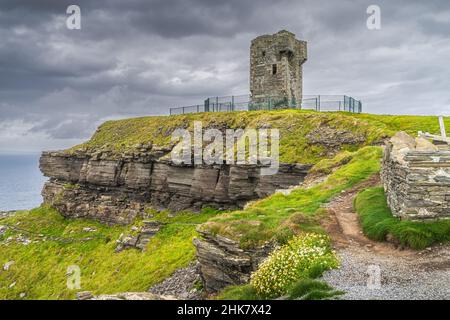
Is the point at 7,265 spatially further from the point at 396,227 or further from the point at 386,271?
the point at 386,271

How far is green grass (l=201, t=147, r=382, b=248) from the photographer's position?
16484 mm

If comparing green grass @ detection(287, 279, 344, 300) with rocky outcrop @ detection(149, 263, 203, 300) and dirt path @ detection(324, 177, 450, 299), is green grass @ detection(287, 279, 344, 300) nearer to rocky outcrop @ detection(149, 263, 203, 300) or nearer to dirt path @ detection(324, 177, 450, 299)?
dirt path @ detection(324, 177, 450, 299)

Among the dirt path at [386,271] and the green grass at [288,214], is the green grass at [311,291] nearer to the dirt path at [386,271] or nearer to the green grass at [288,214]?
the dirt path at [386,271]

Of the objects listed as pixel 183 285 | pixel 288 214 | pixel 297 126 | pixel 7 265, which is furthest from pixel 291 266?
pixel 7 265

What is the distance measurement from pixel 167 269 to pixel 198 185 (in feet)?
56.4

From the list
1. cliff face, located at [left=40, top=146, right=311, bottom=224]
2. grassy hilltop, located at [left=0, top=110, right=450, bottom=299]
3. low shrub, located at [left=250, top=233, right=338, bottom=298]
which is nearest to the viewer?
low shrub, located at [left=250, top=233, right=338, bottom=298]

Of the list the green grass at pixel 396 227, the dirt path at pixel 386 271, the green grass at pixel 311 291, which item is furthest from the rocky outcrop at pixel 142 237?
the green grass at pixel 311 291

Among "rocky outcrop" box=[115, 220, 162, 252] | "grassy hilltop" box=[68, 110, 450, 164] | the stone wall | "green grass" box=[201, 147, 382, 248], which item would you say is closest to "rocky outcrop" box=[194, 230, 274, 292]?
"green grass" box=[201, 147, 382, 248]

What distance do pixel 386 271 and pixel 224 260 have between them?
24.5 ft

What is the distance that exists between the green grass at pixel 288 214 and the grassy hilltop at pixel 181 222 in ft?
0.18

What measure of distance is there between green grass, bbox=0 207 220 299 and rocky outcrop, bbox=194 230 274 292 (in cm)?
1031

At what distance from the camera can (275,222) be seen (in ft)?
57.9
